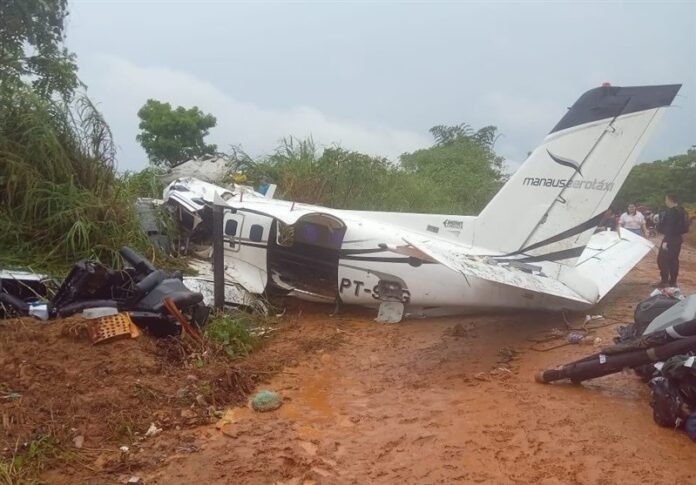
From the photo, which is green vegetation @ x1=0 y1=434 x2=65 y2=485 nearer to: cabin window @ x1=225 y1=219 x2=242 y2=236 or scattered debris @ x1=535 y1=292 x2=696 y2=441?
scattered debris @ x1=535 y1=292 x2=696 y2=441

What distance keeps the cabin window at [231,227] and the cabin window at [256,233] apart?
11.7 inches

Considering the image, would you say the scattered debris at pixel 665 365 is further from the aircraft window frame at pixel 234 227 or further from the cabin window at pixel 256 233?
the aircraft window frame at pixel 234 227

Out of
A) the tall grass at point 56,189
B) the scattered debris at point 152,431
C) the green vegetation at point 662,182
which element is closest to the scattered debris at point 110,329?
the scattered debris at point 152,431

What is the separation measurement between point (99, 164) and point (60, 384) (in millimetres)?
5024

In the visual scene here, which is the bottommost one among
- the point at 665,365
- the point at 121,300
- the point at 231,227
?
the point at 121,300

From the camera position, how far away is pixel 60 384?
4.99 meters

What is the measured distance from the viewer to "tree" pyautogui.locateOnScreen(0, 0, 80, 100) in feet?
45.2

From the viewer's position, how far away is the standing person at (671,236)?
945cm

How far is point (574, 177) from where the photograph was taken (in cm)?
757

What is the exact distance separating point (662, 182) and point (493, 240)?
37312 mm

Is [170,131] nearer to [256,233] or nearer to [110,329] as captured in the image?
[256,233]

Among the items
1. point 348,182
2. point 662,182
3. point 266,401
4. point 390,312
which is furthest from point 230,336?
point 662,182

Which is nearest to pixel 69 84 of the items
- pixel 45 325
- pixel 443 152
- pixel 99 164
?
pixel 99 164

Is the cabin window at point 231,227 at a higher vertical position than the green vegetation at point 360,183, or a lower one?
lower
